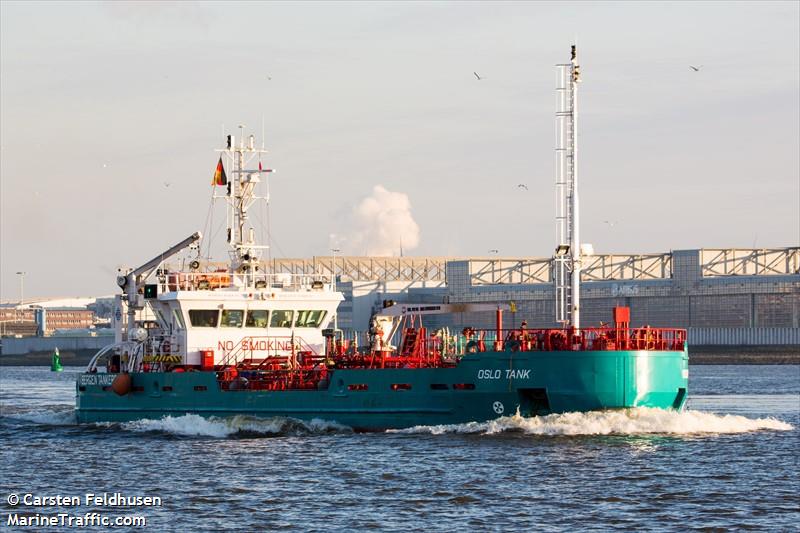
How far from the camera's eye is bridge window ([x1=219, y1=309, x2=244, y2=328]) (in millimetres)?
47906

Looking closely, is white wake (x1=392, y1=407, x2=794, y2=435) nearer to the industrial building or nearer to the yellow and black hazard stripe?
the yellow and black hazard stripe

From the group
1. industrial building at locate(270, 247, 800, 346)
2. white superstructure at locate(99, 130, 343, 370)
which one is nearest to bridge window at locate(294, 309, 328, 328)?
white superstructure at locate(99, 130, 343, 370)

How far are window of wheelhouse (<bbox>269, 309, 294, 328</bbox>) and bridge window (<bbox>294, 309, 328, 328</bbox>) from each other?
0.30 metres

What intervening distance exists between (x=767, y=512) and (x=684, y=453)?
8329mm

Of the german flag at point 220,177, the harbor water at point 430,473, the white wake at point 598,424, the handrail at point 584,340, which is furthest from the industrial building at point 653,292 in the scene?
the handrail at point 584,340

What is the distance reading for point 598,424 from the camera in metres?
39.7

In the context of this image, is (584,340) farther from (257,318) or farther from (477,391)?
(257,318)

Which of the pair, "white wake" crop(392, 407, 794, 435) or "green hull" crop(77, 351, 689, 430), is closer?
"green hull" crop(77, 351, 689, 430)

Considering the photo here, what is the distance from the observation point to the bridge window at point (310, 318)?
161 feet

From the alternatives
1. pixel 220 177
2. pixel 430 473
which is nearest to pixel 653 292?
pixel 220 177

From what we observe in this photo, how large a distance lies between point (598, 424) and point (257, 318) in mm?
13651

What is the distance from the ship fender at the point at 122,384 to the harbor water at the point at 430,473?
1.28m

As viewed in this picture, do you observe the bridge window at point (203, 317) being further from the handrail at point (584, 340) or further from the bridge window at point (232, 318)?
the handrail at point (584, 340)

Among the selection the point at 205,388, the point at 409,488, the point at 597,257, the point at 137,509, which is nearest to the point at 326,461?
the point at 409,488
